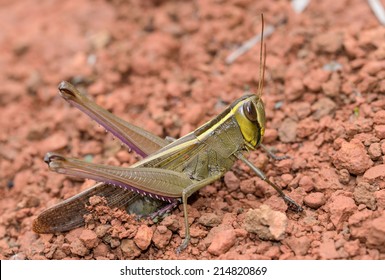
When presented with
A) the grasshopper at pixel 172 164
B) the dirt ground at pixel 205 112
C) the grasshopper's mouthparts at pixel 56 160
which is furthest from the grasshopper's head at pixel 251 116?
the grasshopper's mouthparts at pixel 56 160

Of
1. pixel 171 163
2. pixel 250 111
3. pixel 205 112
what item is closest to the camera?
pixel 250 111

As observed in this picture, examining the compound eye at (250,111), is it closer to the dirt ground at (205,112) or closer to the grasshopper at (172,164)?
the grasshopper at (172,164)

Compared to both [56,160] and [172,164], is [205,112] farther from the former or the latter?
[56,160]

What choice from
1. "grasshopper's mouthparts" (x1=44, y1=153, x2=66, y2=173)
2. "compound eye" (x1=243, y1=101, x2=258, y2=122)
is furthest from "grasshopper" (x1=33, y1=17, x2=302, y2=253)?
"grasshopper's mouthparts" (x1=44, y1=153, x2=66, y2=173)

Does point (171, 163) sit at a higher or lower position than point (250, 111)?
lower

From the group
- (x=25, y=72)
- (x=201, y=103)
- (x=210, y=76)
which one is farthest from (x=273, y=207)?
(x=25, y=72)

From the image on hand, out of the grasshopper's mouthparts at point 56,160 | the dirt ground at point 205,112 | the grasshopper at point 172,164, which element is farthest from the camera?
the grasshopper at point 172,164

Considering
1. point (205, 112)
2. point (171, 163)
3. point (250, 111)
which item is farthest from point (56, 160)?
point (205, 112)

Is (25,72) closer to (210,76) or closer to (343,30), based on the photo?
(210,76)

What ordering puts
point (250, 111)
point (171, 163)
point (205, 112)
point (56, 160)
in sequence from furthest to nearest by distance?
point (205, 112), point (171, 163), point (250, 111), point (56, 160)

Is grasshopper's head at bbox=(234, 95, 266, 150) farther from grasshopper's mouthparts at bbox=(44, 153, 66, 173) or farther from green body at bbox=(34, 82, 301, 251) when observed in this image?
grasshopper's mouthparts at bbox=(44, 153, 66, 173)
